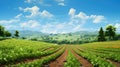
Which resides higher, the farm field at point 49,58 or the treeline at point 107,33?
the treeline at point 107,33

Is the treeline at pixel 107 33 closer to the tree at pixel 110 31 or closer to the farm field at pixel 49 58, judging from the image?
the tree at pixel 110 31

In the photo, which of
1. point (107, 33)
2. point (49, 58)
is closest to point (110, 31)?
point (107, 33)

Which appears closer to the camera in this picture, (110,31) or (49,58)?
(49,58)

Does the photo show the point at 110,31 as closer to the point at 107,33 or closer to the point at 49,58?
the point at 107,33

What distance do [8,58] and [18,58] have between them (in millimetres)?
3719

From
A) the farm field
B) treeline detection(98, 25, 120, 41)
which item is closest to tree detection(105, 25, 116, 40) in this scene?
treeline detection(98, 25, 120, 41)

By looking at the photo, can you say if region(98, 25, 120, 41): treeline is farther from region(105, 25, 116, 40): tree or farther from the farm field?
the farm field

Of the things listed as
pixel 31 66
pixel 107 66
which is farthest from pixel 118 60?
pixel 31 66

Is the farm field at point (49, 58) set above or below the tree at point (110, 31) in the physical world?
below

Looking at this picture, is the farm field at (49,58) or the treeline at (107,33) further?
the treeline at (107,33)

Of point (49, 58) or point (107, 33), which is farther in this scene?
point (107, 33)

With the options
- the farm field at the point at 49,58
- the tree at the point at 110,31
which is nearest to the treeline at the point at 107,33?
the tree at the point at 110,31

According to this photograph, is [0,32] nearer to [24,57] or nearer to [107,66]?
[24,57]

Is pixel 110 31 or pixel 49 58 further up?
pixel 110 31
